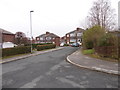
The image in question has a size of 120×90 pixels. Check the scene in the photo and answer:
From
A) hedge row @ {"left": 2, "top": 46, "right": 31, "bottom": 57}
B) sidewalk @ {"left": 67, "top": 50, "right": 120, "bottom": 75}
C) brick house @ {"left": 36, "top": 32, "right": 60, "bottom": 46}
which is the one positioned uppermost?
brick house @ {"left": 36, "top": 32, "right": 60, "bottom": 46}

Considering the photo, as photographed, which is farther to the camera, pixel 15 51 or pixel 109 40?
pixel 15 51

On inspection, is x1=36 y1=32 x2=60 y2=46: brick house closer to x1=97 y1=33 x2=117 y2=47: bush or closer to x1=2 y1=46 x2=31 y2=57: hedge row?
x1=2 y1=46 x2=31 y2=57: hedge row

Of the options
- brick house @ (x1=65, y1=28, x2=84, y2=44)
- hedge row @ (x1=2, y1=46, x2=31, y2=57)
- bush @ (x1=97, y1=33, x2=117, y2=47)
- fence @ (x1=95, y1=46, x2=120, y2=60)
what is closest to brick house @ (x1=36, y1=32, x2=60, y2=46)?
brick house @ (x1=65, y1=28, x2=84, y2=44)

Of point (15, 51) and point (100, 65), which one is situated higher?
point (15, 51)

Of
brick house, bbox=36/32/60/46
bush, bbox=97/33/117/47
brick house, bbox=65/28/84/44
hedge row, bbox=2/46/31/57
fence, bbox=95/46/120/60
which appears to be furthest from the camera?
brick house, bbox=65/28/84/44

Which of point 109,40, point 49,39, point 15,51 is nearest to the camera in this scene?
point 109,40

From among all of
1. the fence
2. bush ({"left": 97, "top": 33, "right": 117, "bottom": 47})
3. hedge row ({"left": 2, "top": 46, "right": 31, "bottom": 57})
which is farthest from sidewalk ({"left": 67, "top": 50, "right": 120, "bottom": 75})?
hedge row ({"left": 2, "top": 46, "right": 31, "bottom": 57})

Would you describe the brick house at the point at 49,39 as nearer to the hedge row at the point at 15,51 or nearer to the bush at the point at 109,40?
the hedge row at the point at 15,51

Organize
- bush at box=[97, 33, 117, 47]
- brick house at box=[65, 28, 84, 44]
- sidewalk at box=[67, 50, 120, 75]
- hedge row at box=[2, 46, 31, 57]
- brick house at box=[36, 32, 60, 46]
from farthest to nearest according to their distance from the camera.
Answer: brick house at box=[65, 28, 84, 44] → brick house at box=[36, 32, 60, 46] → hedge row at box=[2, 46, 31, 57] → bush at box=[97, 33, 117, 47] → sidewalk at box=[67, 50, 120, 75]

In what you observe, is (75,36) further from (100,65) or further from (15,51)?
(100,65)

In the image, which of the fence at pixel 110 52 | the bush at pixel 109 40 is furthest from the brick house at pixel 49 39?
the fence at pixel 110 52

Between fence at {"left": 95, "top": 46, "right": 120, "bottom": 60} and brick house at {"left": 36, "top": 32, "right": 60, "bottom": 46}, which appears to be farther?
brick house at {"left": 36, "top": 32, "right": 60, "bottom": 46}

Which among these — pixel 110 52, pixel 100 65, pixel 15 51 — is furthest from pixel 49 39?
pixel 100 65

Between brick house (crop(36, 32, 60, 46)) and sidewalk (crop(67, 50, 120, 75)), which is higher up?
brick house (crop(36, 32, 60, 46))
